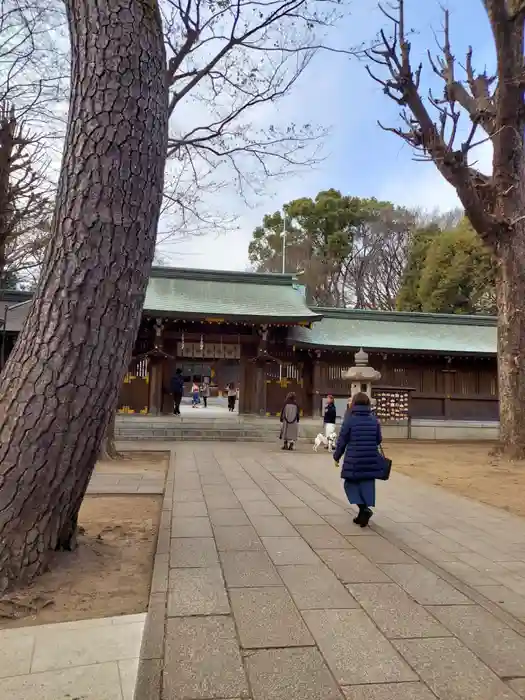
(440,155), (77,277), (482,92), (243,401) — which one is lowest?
(243,401)

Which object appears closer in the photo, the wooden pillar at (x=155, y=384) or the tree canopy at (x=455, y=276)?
the wooden pillar at (x=155, y=384)

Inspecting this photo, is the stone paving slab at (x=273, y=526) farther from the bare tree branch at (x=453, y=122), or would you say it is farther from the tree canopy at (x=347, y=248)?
the tree canopy at (x=347, y=248)

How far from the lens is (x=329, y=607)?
3221 millimetres

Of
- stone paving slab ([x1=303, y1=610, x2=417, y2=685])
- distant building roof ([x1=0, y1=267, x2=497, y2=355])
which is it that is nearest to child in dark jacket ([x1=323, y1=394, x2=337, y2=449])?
distant building roof ([x1=0, y1=267, x2=497, y2=355])

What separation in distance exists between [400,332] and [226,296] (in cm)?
730

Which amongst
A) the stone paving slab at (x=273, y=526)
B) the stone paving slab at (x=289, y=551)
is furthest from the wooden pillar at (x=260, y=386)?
the stone paving slab at (x=289, y=551)

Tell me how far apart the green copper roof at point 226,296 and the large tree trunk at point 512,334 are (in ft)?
20.7

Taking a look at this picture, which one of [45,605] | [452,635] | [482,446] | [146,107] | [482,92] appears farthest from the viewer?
[482,446]

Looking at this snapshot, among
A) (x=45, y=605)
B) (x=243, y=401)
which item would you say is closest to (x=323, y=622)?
(x=45, y=605)

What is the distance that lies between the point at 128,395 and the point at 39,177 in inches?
305

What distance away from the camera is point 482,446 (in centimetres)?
1523

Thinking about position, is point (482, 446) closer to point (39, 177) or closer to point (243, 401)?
point (243, 401)

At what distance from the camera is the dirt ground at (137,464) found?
9.20 metres

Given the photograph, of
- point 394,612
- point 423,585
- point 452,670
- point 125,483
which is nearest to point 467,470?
point 125,483
